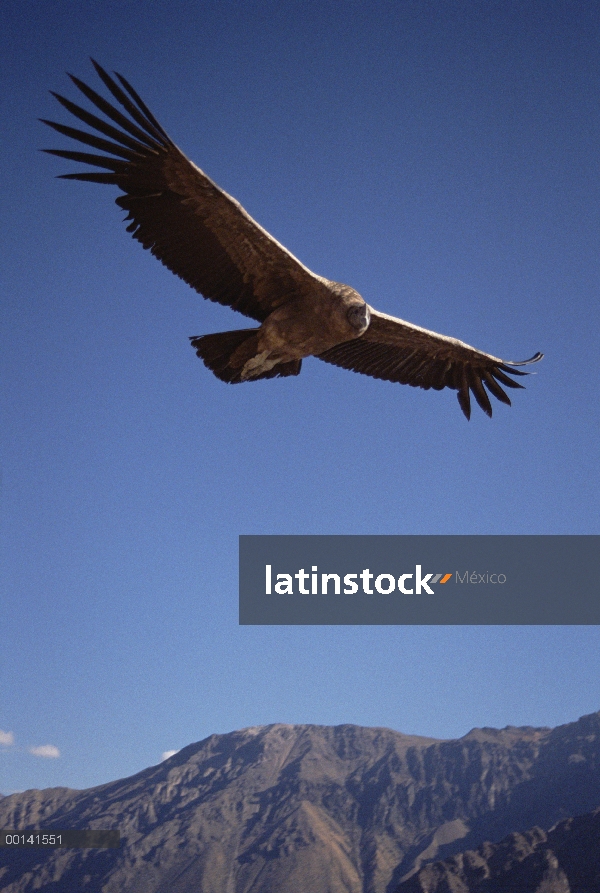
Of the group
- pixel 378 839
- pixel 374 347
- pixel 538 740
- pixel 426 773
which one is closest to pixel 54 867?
pixel 378 839

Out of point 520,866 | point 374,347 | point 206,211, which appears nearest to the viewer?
point 206,211

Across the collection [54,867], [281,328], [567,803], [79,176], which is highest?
[79,176]

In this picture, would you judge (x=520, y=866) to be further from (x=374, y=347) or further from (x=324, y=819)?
(x=374, y=347)

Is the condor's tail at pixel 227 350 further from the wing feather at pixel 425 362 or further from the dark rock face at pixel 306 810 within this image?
the dark rock face at pixel 306 810

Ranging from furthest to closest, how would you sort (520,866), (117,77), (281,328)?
(520,866)
(281,328)
(117,77)

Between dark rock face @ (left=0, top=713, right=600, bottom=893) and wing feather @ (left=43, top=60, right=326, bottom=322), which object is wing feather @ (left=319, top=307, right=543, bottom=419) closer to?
wing feather @ (left=43, top=60, right=326, bottom=322)

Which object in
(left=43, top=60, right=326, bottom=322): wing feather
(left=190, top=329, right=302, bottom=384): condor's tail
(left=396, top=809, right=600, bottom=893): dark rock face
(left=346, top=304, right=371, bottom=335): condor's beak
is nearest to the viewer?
(left=43, top=60, right=326, bottom=322): wing feather

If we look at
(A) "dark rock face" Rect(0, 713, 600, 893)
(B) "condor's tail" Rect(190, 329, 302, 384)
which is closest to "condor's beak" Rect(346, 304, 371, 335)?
(B) "condor's tail" Rect(190, 329, 302, 384)

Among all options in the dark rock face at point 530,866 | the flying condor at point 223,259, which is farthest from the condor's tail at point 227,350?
the dark rock face at point 530,866

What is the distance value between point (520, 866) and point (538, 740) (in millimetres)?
78382

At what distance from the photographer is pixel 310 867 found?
129000 mm

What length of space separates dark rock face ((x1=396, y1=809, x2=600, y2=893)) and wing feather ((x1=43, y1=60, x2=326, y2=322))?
314 ft

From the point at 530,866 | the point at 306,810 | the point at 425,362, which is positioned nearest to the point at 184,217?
the point at 425,362

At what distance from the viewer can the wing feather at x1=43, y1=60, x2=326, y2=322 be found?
348 inches
